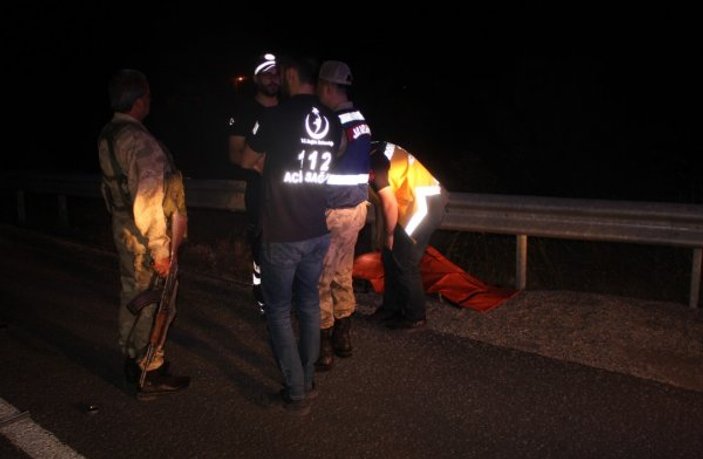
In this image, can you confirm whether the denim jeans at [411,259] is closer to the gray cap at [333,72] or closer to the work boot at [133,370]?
the gray cap at [333,72]

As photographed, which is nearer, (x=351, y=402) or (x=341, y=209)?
(x=351, y=402)

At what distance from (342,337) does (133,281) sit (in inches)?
56.7

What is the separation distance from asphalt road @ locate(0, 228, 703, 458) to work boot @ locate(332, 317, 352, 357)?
8cm

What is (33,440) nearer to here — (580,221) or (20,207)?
(580,221)

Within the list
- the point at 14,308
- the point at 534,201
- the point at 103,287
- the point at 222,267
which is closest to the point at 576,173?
the point at 534,201

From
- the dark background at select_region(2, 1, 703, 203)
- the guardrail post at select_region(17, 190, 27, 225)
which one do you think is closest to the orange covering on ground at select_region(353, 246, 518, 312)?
the dark background at select_region(2, 1, 703, 203)

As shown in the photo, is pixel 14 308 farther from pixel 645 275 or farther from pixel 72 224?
pixel 645 275

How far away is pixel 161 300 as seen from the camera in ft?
14.8

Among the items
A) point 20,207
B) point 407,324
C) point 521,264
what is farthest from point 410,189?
point 20,207

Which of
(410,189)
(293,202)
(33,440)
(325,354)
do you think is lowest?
(33,440)

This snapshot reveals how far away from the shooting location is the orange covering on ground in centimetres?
616

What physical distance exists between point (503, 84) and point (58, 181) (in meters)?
10.7

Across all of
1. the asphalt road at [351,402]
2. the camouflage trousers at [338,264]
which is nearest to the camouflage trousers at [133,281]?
the asphalt road at [351,402]

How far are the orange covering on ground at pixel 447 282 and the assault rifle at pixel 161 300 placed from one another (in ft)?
7.97
